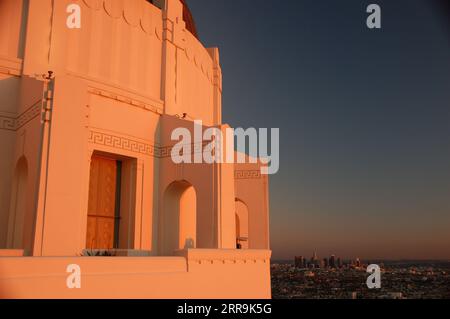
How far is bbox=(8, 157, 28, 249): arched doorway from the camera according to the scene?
9.16 metres

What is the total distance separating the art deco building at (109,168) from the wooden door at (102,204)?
3 centimetres

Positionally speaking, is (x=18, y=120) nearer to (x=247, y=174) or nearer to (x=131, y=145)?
(x=131, y=145)

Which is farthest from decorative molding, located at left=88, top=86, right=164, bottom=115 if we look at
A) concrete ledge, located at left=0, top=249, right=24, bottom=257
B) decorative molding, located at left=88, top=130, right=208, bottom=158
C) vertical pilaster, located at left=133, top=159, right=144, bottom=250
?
concrete ledge, located at left=0, top=249, right=24, bottom=257

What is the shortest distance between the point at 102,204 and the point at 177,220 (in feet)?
6.55

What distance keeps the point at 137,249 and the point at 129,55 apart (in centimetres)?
498

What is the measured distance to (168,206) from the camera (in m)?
11.7

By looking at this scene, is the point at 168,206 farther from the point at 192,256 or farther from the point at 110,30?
the point at 110,30

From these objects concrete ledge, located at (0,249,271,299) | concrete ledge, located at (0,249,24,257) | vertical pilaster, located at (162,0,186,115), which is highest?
vertical pilaster, located at (162,0,186,115)

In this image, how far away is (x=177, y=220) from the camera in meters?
11.7

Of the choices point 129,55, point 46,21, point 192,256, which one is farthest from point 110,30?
point 192,256

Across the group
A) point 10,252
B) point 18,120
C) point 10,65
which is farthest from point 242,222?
point 10,252

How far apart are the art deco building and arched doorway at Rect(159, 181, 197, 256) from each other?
0.04 m

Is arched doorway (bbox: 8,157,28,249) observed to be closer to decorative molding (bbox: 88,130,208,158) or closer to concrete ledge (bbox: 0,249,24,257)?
concrete ledge (bbox: 0,249,24,257)

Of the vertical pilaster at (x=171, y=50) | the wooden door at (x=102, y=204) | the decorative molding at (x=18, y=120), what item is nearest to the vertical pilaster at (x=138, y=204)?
the wooden door at (x=102, y=204)
